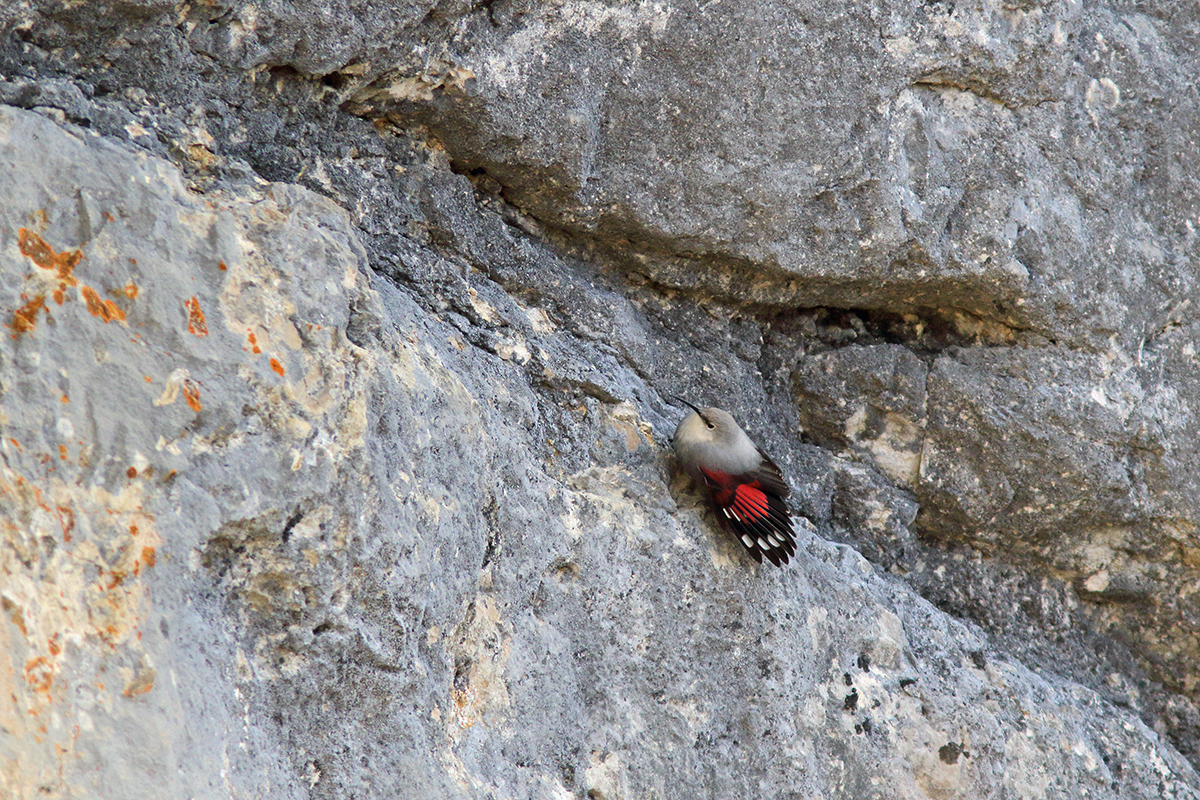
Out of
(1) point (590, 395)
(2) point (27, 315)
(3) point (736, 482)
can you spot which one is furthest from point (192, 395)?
(3) point (736, 482)

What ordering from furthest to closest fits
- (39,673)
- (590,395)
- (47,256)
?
(590,395), (47,256), (39,673)

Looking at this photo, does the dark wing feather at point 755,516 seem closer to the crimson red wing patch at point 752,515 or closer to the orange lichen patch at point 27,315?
the crimson red wing patch at point 752,515

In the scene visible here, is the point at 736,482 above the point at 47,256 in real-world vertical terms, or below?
below

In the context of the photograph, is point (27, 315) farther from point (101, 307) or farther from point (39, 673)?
point (39, 673)

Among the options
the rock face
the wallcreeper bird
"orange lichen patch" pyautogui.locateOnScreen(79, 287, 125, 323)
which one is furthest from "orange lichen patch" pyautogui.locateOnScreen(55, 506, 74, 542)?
the wallcreeper bird

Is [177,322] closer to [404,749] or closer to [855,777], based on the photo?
[404,749]

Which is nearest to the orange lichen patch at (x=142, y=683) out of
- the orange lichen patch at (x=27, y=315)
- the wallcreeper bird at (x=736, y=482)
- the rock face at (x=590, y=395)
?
the rock face at (x=590, y=395)

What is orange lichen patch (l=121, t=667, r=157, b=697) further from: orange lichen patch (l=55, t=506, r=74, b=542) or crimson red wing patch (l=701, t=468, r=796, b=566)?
crimson red wing patch (l=701, t=468, r=796, b=566)
